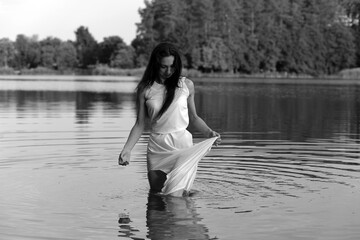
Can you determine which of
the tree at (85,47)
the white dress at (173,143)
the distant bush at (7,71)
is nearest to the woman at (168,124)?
the white dress at (173,143)

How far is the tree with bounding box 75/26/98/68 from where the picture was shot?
166 metres

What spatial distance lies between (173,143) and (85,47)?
16580 cm

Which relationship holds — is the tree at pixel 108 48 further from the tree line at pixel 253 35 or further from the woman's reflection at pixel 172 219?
the woman's reflection at pixel 172 219

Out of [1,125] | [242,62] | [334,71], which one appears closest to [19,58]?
[242,62]

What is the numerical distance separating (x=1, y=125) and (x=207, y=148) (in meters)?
14.0

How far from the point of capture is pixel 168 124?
9.16 metres

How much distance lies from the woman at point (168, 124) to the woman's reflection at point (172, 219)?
0.20 metres

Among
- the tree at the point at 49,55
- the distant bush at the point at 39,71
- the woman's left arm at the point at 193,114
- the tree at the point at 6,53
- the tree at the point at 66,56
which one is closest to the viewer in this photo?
the woman's left arm at the point at 193,114

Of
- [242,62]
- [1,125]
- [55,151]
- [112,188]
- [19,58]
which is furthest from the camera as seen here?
[19,58]

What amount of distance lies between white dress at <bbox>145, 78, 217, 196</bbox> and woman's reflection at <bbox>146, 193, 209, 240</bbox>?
8.6 inches

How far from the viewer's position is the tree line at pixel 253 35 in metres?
134

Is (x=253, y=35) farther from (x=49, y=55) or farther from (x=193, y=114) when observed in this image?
(x=193, y=114)

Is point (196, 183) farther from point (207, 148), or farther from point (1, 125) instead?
point (1, 125)

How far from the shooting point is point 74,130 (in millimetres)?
20500
